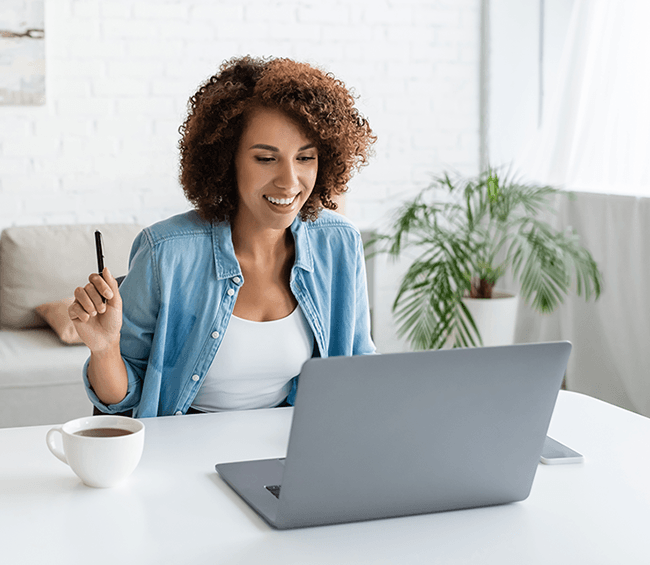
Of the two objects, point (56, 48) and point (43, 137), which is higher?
point (56, 48)

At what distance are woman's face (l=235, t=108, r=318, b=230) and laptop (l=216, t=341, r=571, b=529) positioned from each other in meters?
0.67

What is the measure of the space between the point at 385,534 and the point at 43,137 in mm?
2840

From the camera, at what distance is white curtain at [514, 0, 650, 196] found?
3.24 meters

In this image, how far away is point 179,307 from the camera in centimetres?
149

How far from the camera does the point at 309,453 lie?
872 mm

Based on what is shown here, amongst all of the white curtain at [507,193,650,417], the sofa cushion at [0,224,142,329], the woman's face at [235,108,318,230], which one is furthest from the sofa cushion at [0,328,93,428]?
the white curtain at [507,193,650,417]

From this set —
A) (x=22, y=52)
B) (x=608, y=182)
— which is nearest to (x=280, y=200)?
(x=22, y=52)

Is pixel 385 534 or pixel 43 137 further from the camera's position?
pixel 43 137

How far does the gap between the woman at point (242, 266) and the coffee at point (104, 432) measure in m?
0.33

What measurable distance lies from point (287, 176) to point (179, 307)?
0.30 m

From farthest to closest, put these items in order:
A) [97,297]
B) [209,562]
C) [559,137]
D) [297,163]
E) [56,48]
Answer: [559,137] < [56,48] < [297,163] < [97,297] < [209,562]

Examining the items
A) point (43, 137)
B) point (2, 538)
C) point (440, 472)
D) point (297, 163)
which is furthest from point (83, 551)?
point (43, 137)

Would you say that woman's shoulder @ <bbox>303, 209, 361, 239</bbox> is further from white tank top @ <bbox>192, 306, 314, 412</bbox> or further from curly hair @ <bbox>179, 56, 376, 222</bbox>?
white tank top @ <bbox>192, 306, 314, 412</bbox>

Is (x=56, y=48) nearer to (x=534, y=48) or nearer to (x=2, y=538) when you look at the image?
(x=534, y=48)
